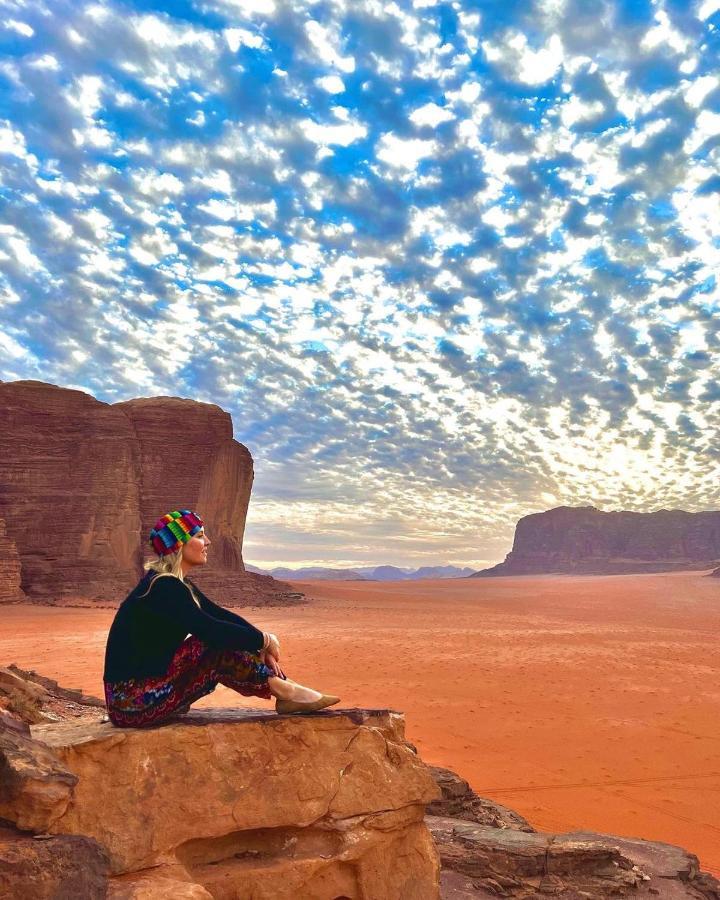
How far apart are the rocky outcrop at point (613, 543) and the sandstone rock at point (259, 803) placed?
452ft

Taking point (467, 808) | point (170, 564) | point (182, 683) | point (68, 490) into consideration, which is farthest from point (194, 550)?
point (68, 490)

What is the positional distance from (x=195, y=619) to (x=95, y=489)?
40.7 meters

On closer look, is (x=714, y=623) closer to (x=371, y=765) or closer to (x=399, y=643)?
(x=399, y=643)

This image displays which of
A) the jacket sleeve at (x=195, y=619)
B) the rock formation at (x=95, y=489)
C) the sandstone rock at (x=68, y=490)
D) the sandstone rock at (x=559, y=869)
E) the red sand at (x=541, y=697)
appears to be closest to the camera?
the jacket sleeve at (x=195, y=619)

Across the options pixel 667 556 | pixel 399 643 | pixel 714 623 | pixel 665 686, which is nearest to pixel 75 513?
pixel 399 643

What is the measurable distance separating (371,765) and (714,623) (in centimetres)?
3582

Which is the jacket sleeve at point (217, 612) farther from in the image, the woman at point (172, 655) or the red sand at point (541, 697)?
the red sand at point (541, 697)

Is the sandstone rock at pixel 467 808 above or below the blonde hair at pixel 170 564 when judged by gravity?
below

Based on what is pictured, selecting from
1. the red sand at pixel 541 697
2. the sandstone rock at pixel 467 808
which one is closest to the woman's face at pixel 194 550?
the sandstone rock at pixel 467 808

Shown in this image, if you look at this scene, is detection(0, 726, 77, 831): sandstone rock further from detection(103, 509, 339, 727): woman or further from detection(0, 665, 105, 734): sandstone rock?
detection(0, 665, 105, 734): sandstone rock

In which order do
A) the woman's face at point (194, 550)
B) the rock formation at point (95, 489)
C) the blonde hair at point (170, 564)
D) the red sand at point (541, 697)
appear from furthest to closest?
1. the rock formation at point (95, 489)
2. the red sand at point (541, 697)
3. the woman's face at point (194, 550)
4. the blonde hair at point (170, 564)

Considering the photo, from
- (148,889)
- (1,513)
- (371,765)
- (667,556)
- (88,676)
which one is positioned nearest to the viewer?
(148,889)

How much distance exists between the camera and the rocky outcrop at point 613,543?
141m

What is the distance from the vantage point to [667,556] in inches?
5595
